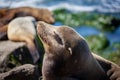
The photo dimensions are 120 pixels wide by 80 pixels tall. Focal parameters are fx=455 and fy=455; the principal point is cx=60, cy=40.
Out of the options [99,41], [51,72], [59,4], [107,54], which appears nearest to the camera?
[51,72]

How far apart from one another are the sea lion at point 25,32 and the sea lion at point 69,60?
3.16 m

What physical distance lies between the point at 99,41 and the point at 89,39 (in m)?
0.31

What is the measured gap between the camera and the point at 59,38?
5809mm

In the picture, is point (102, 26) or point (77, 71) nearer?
point (77, 71)

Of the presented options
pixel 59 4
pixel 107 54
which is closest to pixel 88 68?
pixel 107 54

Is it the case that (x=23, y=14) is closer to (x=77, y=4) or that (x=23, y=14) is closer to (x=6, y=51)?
(x=77, y=4)

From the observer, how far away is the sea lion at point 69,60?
18.4ft

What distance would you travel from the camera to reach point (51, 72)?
18.4 ft

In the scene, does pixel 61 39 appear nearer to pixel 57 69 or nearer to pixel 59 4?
pixel 57 69

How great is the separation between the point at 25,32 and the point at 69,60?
15.6ft

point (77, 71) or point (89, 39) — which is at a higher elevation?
point (77, 71)

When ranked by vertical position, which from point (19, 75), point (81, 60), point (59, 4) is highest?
point (81, 60)


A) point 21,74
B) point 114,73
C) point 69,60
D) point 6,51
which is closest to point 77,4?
point 6,51

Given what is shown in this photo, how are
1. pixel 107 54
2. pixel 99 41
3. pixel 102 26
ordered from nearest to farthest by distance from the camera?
pixel 107 54 < pixel 99 41 < pixel 102 26
